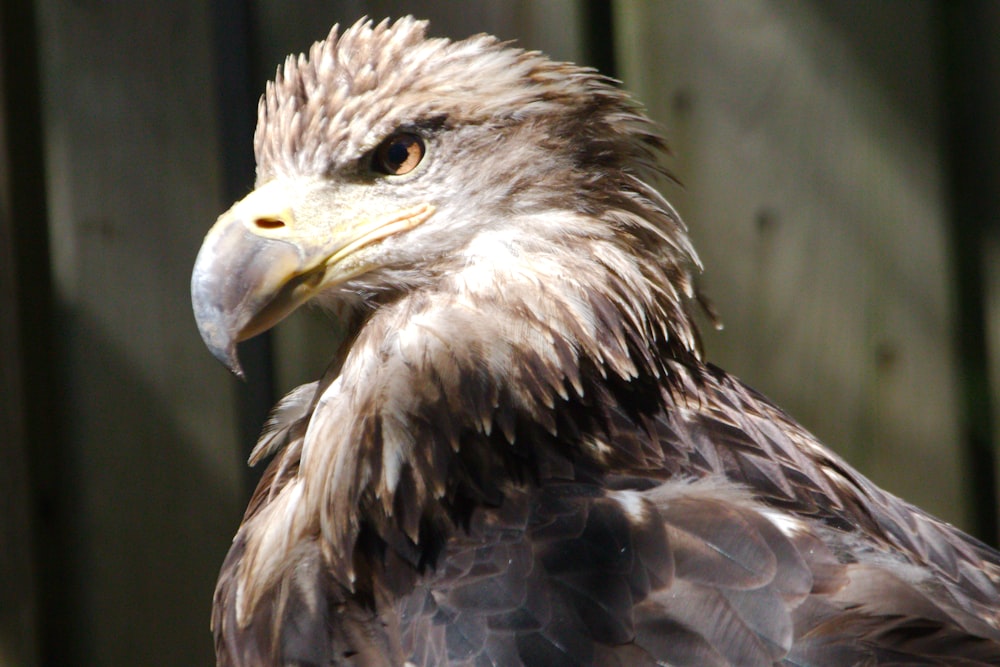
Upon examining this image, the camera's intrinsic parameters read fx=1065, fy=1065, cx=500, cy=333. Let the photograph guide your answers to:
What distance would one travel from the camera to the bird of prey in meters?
1.32

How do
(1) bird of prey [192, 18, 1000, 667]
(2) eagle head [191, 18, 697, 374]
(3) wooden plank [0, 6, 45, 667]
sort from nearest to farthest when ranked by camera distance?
(1) bird of prey [192, 18, 1000, 667], (2) eagle head [191, 18, 697, 374], (3) wooden plank [0, 6, 45, 667]

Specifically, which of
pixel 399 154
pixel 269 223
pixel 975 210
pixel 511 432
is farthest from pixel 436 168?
pixel 975 210

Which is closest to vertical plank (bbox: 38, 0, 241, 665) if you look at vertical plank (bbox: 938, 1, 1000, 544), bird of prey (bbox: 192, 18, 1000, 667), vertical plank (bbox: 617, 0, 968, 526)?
bird of prey (bbox: 192, 18, 1000, 667)

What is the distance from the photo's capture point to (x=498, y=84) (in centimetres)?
159

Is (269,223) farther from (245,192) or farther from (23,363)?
(23,363)

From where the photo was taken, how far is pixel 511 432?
1474mm

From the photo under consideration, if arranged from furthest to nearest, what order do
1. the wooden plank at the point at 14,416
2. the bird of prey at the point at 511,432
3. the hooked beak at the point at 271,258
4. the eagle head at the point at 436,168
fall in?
the wooden plank at the point at 14,416, the eagle head at the point at 436,168, the hooked beak at the point at 271,258, the bird of prey at the point at 511,432

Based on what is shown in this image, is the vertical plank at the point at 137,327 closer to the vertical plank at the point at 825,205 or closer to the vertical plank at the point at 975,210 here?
the vertical plank at the point at 825,205

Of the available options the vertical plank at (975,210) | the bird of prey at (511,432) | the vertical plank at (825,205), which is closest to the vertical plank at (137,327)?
the bird of prey at (511,432)

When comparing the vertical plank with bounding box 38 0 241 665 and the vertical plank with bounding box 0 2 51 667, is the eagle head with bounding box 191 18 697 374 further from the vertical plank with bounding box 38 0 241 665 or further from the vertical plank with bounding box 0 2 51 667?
the vertical plank with bounding box 0 2 51 667

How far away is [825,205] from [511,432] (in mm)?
1107

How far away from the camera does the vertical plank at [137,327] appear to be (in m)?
2.17

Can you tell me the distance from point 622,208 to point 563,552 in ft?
1.78

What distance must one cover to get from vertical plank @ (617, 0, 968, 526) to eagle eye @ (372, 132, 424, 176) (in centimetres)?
81
